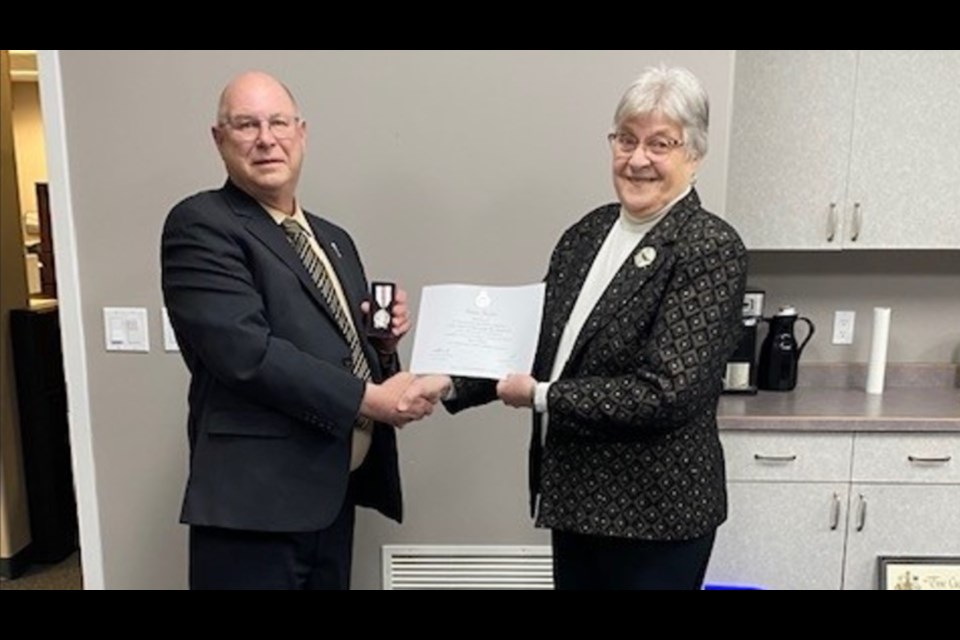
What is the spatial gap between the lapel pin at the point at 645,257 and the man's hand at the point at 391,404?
49cm

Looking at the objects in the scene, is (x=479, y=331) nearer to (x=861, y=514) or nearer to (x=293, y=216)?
(x=293, y=216)

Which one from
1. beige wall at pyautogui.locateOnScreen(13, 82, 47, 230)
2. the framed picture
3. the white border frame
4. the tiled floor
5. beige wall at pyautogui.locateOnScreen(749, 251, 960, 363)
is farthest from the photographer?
beige wall at pyautogui.locateOnScreen(13, 82, 47, 230)

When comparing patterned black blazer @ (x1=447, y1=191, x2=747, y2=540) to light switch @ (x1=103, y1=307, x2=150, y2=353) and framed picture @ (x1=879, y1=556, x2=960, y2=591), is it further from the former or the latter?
light switch @ (x1=103, y1=307, x2=150, y2=353)

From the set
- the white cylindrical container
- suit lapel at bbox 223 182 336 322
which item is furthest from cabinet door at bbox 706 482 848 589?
suit lapel at bbox 223 182 336 322

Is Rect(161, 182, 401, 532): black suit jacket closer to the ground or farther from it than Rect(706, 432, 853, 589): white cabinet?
farther from it

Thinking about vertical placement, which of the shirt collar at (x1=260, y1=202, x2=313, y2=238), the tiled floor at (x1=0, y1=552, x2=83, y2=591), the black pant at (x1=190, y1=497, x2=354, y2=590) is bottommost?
the tiled floor at (x1=0, y1=552, x2=83, y2=591)

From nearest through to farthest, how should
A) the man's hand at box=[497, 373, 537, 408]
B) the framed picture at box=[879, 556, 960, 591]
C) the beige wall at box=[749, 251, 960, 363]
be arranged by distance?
the man's hand at box=[497, 373, 537, 408] → the framed picture at box=[879, 556, 960, 591] → the beige wall at box=[749, 251, 960, 363]

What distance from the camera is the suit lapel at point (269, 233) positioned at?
1.41 meters

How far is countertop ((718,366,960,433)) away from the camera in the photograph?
2035 millimetres

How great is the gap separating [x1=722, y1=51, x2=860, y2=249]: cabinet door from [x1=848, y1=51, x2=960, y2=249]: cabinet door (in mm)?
47

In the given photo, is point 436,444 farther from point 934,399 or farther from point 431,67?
point 934,399

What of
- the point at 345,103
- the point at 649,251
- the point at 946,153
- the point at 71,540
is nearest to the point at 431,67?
the point at 345,103

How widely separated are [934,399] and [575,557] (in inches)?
57.2

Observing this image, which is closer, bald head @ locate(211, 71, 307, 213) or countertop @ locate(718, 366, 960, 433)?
bald head @ locate(211, 71, 307, 213)
